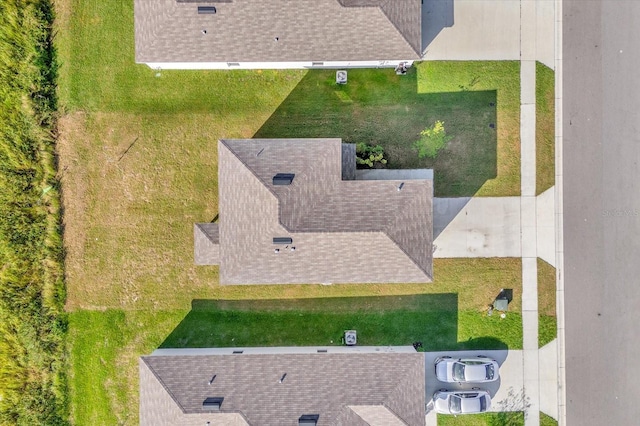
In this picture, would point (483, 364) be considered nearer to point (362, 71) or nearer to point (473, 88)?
point (473, 88)

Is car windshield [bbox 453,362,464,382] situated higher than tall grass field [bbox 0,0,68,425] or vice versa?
tall grass field [bbox 0,0,68,425]

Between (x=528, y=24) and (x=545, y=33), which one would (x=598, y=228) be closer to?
(x=545, y=33)

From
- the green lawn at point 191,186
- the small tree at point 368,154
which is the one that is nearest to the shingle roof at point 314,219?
the small tree at point 368,154

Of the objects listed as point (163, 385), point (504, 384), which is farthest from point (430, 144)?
point (163, 385)

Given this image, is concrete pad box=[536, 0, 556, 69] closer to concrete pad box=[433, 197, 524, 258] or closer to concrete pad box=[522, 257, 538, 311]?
concrete pad box=[433, 197, 524, 258]

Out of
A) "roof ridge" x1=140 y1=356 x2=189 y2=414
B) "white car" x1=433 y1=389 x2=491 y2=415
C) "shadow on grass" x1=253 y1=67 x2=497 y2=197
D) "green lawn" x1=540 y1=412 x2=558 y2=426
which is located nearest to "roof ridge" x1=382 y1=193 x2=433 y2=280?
"shadow on grass" x1=253 y1=67 x2=497 y2=197

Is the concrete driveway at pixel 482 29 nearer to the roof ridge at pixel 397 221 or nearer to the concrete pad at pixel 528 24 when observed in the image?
the concrete pad at pixel 528 24
